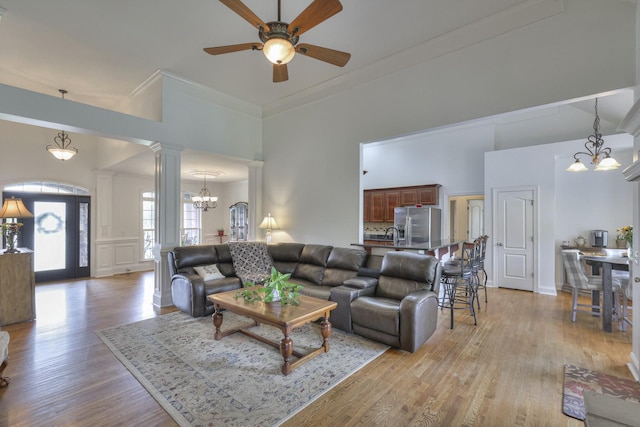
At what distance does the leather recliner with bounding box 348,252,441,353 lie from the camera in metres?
2.99

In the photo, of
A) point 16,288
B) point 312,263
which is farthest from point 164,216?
point 312,263

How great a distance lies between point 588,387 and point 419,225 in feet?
15.5

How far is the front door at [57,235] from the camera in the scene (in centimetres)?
620

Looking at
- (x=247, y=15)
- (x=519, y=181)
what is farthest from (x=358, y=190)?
(x=519, y=181)

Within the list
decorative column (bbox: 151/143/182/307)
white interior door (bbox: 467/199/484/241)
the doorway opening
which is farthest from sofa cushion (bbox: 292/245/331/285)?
white interior door (bbox: 467/199/484/241)

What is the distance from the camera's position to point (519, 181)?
5.73 m

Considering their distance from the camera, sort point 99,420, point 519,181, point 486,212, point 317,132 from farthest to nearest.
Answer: point 486,212 → point 519,181 → point 317,132 → point 99,420

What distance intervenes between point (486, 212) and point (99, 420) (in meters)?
6.70

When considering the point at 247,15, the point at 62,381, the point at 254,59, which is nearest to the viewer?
the point at 247,15

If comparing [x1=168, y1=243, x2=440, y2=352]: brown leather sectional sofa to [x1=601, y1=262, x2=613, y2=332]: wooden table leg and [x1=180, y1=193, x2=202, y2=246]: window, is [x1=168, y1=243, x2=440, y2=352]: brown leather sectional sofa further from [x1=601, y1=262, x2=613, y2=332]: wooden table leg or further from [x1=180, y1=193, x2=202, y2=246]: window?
[x1=180, y1=193, x2=202, y2=246]: window

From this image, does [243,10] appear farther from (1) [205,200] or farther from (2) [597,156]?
(1) [205,200]

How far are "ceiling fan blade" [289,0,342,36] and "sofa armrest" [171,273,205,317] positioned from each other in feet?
11.0

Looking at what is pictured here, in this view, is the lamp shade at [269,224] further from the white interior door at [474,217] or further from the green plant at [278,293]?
the white interior door at [474,217]

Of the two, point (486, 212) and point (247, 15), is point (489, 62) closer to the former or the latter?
point (247, 15)
